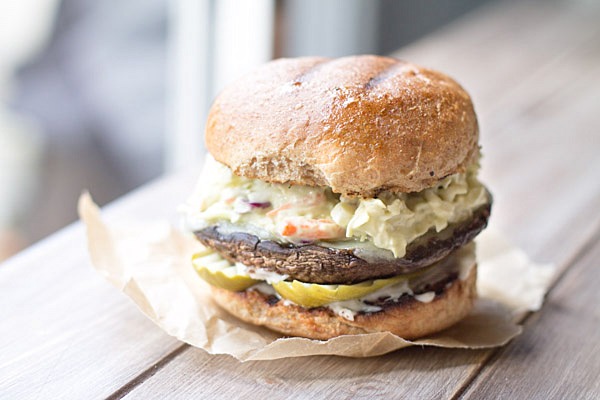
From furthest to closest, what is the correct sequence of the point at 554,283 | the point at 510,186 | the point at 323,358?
the point at 510,186, the point at 554,283, the point at 323,358

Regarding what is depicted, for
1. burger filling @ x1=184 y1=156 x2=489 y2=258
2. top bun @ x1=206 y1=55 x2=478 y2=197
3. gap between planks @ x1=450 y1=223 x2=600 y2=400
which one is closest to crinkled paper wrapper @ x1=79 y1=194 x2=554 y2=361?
gap between planks @ x1=450 y1=223 x2=600 y2=400

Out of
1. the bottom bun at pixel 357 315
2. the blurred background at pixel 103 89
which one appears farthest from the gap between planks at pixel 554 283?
Result: the blurred background at pixel 103 89

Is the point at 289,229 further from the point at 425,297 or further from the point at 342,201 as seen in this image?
the point at 425,297

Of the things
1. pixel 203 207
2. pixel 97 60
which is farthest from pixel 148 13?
pixel 203 207

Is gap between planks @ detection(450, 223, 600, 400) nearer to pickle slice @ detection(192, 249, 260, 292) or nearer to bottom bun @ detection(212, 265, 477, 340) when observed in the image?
bottom bun @ detection(212, 265, 477, 340)

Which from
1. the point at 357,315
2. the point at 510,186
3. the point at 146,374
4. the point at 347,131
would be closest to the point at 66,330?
the point at 146,374

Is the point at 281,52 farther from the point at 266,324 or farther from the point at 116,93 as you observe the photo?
the point at 266,324

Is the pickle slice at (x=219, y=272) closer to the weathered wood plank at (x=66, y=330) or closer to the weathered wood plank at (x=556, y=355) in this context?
the weathered wood plank at (x=66, y=330)
